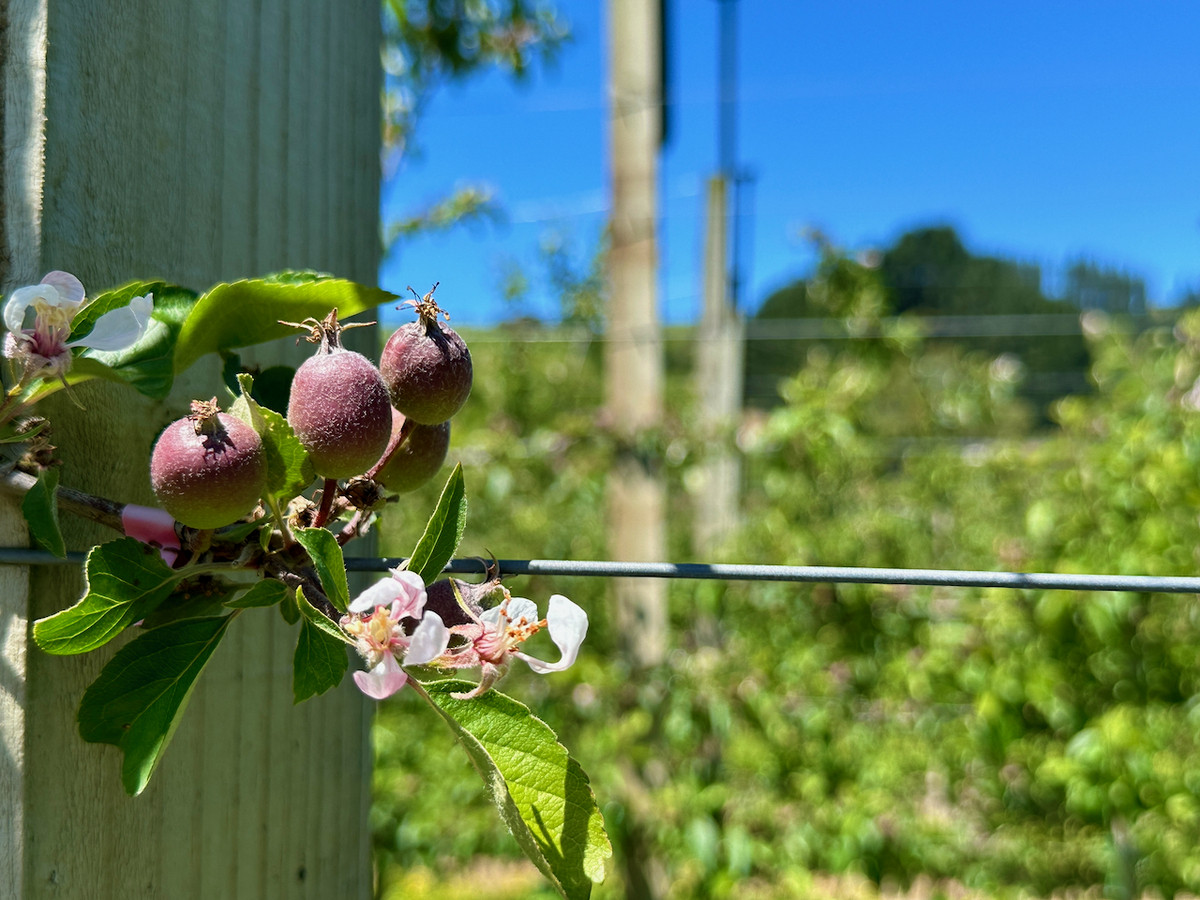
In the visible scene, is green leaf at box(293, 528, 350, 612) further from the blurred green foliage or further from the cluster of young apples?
the blurred green foliage

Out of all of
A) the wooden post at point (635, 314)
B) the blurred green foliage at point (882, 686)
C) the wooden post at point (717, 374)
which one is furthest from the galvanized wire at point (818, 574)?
the wooden post at point (717, 374)

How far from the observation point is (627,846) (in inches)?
83.8

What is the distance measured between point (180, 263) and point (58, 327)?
5.3 inches

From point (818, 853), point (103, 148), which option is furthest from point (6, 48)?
point (818, 853)

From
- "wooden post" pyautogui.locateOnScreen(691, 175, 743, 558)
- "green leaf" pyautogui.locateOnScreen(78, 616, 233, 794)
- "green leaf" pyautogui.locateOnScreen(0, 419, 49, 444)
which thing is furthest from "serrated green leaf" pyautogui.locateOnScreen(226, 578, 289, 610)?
"wooden post" pyautogui.locateOnScreen(691, 175, 743, 558)

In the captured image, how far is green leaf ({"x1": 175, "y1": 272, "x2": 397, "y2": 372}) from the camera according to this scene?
0.49m

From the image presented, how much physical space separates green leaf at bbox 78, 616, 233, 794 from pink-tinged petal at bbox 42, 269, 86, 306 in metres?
0.16

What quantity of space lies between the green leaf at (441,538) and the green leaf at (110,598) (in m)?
0.12

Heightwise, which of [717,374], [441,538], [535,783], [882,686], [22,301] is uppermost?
[717,374]

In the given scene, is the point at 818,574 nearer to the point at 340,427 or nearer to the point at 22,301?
the point at 340,427

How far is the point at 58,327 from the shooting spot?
0.44m

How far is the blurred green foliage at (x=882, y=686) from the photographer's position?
1888 millimetres

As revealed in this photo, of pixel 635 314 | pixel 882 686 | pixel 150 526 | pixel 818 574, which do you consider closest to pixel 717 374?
pixel 635 314

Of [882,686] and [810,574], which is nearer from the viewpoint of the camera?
[810,574]
